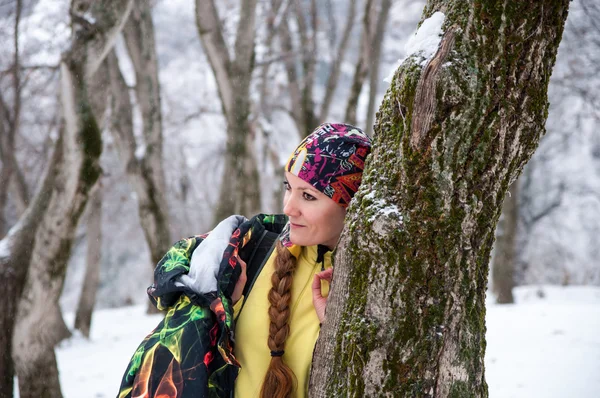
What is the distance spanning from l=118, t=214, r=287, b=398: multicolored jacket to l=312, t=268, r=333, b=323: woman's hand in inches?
11.7

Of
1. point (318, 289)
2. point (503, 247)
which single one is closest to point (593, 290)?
point (503, 247)

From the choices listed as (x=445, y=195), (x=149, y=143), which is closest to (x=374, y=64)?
(x=149, y=143)

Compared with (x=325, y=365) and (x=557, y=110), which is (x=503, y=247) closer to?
(x=557, y=110)

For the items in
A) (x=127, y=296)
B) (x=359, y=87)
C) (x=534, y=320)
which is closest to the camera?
(x=534, y=320)

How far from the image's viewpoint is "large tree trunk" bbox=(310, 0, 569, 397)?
1.48 m

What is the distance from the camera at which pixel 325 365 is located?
1.73 m

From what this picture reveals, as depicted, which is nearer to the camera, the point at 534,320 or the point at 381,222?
the point at 381,222

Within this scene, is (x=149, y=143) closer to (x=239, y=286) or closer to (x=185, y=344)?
(x=239, y=286)

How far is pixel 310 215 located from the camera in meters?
2.04

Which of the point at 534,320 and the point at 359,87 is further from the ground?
the point at 359,87

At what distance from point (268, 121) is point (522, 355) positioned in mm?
8025

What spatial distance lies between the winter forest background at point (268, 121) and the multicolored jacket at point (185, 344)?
11.1 ft

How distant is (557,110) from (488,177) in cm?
1281

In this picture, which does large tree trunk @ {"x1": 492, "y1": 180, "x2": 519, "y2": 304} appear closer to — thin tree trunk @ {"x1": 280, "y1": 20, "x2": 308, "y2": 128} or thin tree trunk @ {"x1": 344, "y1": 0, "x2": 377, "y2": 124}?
thin tree trunk @ {"x1": 344, "y1": 0, "x2": 377, "y2": 124}
